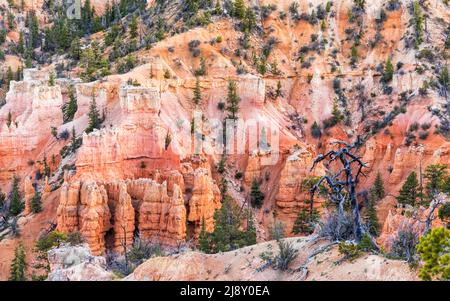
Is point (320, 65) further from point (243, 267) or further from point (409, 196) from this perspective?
point (243, 267)

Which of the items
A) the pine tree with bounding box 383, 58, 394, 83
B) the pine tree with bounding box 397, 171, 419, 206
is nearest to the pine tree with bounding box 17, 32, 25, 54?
the pine tree with bounding box 383, 58, 394, 83

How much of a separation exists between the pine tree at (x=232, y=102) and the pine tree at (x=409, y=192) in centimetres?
1573

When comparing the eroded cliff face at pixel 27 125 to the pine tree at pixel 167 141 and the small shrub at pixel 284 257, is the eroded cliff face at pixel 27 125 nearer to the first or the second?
the pine tree at pixel 167 141

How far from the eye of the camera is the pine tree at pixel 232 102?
58.1m

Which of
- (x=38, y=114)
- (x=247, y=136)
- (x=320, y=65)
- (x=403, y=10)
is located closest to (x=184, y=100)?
(x=247, y=136)

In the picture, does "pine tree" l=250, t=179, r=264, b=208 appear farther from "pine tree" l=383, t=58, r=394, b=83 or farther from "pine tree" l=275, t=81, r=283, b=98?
"pine tree" l=383, t=58, r=394, b=83

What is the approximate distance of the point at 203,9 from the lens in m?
68.1

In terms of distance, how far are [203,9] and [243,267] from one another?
46610 mm

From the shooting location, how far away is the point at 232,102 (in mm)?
58188

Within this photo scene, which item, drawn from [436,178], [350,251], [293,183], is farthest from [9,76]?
[350,251]

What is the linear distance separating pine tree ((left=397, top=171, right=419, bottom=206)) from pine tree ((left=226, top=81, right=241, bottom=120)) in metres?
15.7

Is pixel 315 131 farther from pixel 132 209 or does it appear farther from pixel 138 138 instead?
pixel 132 209

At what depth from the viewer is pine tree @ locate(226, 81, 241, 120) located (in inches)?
2286

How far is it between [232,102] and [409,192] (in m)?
16.9
